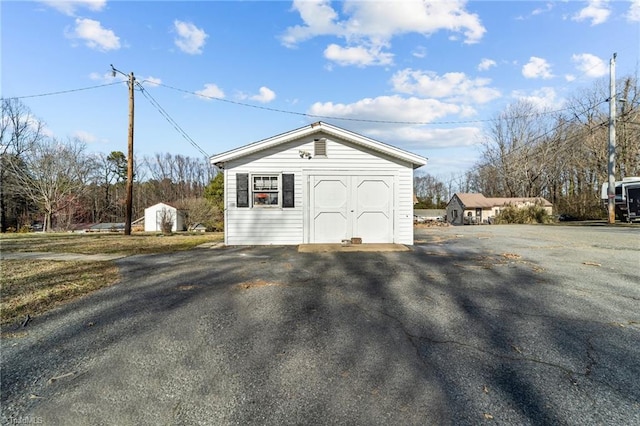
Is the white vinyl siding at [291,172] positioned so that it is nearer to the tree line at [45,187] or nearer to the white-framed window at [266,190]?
the white-framed window at [266,190]

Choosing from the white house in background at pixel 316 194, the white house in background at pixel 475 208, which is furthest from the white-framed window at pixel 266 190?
the white house in background at pixel 475 208

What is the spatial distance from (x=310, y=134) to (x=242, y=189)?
2580 millimetres

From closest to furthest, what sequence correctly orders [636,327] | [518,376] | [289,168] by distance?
1. [518,376]
2. [636,327]
3. [289,168]

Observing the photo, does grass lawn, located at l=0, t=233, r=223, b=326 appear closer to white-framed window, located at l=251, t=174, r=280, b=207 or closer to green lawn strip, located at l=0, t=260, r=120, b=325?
green lawn strip, located at l=0, t=260, r=120, b=325

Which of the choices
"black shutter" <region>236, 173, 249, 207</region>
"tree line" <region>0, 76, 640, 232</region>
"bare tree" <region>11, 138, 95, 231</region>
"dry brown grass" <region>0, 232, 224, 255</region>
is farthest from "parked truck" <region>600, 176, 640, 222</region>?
"bare tree" <region>11, 138, 95, 231</region>

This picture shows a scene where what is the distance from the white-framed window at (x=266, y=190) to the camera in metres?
9.96

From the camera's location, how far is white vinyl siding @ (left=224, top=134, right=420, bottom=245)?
9906 mm

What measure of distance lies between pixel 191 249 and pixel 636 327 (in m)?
8.95

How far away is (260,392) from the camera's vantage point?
233 cm

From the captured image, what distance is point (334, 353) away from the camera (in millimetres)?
2883

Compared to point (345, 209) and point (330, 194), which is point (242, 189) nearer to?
point (330, 194)

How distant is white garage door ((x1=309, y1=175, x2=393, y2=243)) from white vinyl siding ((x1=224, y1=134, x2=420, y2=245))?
23 cm

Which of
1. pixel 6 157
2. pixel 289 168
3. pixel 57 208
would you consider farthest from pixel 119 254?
pixel 6 157

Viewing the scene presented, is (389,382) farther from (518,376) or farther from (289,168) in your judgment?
(289,168)
